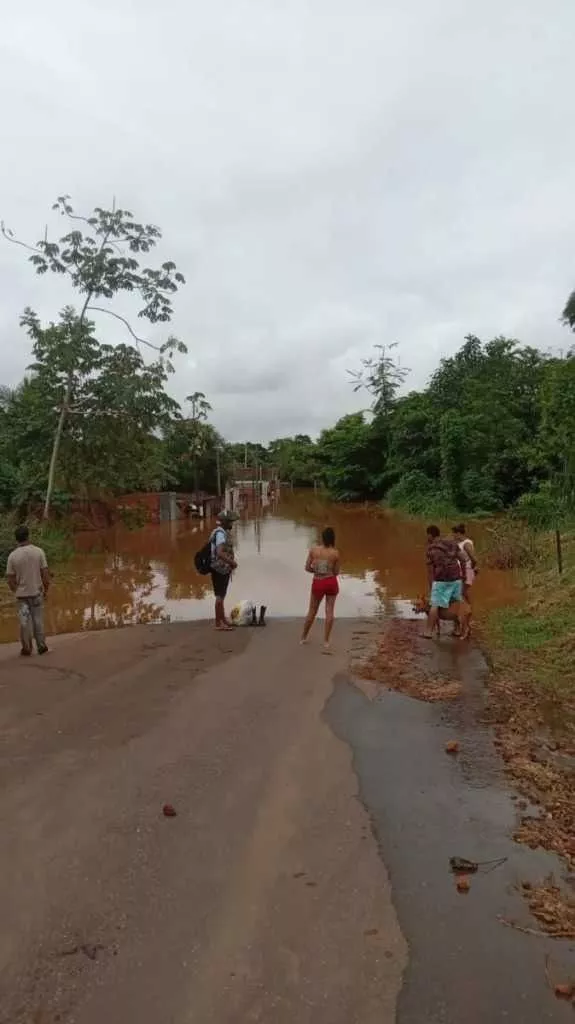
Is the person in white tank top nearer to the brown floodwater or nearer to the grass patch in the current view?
the grass patch

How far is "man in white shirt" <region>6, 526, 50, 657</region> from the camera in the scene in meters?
9.32

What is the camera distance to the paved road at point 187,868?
2.97m

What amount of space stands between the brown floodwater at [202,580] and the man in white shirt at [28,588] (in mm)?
2206

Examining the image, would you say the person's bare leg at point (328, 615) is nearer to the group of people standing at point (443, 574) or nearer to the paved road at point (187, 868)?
the group of people standing at point (443, 574)

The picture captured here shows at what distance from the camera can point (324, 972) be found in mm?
3102

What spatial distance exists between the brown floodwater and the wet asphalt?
23.6 feet

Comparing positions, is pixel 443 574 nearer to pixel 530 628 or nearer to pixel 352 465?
pixel 530 628

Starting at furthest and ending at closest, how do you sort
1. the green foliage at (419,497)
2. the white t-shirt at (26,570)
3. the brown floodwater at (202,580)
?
the green foliage at (419,497) → the brown floodwater at (202,580) → the white t-shirt at (26,570)

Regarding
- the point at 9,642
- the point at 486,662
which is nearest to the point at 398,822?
the point at 486,662

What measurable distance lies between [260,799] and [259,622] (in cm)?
674

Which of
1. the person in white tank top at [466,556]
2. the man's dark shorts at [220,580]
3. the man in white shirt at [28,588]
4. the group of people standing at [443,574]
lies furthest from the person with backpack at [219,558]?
the person in white tank top at [466,556]

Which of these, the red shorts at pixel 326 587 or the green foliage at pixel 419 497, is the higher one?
the green foliage at pixel 419 497

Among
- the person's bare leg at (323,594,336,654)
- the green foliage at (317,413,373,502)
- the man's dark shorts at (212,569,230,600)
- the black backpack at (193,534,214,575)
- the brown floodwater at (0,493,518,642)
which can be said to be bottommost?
the brown floodwater at (0,493,518,642)

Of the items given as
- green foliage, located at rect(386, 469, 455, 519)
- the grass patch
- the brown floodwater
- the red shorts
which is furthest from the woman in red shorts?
green foliage, located at rect(386, 469, 455, 519)
